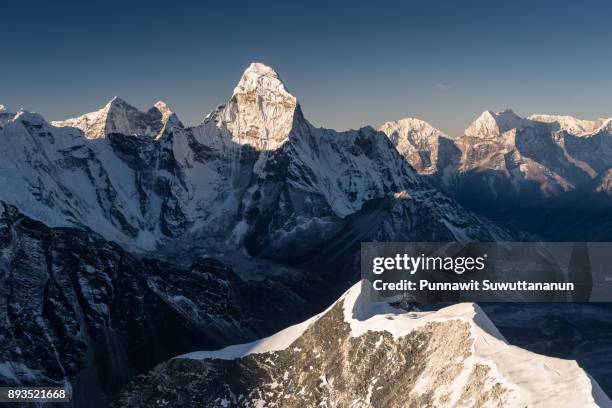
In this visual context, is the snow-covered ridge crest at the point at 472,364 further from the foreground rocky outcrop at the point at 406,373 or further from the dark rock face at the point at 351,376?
the dark rock face at the point at 351,376

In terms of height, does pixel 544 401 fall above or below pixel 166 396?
below

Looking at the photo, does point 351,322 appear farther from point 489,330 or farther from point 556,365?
point 556,365

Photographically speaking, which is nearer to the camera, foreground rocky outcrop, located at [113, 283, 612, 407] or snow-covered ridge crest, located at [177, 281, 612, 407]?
snow-covered ridge crest, located at [177, 281, 612, 407]

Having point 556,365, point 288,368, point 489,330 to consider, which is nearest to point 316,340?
point 288,368

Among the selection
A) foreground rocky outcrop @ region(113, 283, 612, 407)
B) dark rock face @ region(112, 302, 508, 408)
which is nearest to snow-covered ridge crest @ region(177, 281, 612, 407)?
foreground rocky outcrop @ region(113, 283, 612, 407)

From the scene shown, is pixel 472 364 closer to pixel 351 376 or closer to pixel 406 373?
pixel 406 373

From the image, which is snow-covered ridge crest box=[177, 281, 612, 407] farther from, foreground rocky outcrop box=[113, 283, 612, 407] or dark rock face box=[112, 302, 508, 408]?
dark rock face box=[112, 302, 508, 408]
